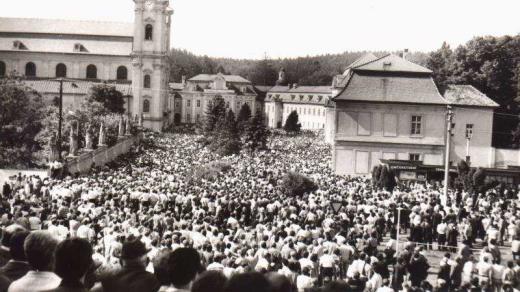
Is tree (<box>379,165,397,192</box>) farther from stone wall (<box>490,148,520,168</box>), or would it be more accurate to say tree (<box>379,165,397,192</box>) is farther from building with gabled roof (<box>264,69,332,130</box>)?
building with gabled roof (<box>264,69,332,130</box>)

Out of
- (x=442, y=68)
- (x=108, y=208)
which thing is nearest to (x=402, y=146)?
(x=442, y=68)

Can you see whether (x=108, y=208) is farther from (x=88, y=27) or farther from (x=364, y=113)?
(x=88, y=27)

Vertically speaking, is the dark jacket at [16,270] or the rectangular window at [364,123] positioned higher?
A: the rectangular window at [364,123]

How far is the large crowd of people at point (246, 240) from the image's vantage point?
523 centimetres

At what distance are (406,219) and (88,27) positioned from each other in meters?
80.0

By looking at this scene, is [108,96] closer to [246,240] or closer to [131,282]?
[246,240]

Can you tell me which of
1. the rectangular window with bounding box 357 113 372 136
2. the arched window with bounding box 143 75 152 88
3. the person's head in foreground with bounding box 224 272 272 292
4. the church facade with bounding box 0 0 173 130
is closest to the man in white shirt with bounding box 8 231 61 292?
the person's head in foreground with bounding box 224 272 272 292

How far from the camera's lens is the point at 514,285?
1284 centimetres

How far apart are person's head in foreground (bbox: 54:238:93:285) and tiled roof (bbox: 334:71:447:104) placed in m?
38.7

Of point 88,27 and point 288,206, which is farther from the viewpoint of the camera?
point 88,27

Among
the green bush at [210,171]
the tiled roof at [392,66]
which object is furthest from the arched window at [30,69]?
the tiled roof at [392,66]

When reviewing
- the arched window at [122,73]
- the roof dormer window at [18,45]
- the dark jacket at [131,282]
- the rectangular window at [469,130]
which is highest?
the roof dormer window at [18,45]

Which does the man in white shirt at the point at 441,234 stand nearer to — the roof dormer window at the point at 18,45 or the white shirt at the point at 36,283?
the white shirt at the point at 36,283

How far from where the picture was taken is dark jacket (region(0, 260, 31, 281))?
5689 millimetres
